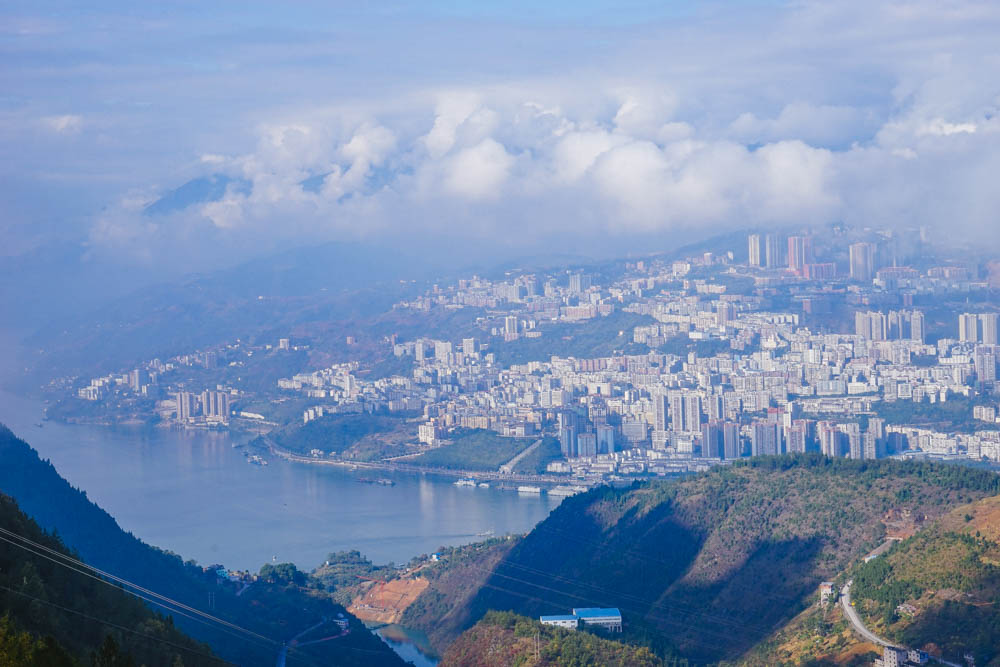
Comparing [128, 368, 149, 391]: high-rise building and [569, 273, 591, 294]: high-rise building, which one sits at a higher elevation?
[569, 273, 591, 294]: high-rise building

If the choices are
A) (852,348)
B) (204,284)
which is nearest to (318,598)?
(852,348)

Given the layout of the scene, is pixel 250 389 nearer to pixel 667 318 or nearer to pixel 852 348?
pixel 667 318

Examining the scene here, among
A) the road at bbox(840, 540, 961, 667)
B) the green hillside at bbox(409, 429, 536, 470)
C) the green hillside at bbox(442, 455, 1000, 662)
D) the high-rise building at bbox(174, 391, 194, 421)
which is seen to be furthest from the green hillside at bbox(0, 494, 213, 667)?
the high-rise building at bbox(174, 391, 194, 421)

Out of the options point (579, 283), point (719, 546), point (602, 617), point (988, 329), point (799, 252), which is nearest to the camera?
point (602, 617)

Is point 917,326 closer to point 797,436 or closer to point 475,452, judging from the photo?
point 797,436

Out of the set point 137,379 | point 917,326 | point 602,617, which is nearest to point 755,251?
point 917,326

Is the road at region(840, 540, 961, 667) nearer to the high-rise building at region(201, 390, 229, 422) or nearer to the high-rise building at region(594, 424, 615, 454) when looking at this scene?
the high-rise building at region(594, 424, 615, 454)
